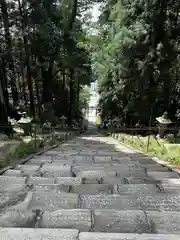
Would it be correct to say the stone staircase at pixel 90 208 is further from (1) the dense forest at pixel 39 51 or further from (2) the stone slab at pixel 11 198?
(1) the dense forest at pixel 39 51

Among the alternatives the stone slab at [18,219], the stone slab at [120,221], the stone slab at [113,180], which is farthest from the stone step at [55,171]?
the stone slab at [120,221]

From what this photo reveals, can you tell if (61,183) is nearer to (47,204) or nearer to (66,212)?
(47,204)

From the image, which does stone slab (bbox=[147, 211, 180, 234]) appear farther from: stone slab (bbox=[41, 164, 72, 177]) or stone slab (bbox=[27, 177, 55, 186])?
stone slab (bbox=[41, 164, 72, 177])

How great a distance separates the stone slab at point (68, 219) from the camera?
2.40 m

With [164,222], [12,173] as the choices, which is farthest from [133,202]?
[12,173]

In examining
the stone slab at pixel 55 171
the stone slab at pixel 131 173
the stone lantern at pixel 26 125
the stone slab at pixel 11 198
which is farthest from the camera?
the stone lantern at pixel 26 125

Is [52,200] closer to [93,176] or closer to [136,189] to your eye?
[136,189]

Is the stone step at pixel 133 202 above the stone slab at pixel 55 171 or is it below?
above

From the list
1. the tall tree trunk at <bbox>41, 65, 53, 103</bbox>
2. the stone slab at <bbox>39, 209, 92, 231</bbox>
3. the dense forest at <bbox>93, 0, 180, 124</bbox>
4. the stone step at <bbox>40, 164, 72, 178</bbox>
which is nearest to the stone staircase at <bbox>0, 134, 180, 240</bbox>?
the stone slab at <bbox>39, 209, 92, 231</bbox>

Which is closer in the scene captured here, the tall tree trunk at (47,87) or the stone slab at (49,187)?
the stone slab at (49,187)

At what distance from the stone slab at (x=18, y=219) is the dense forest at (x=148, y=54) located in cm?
1155

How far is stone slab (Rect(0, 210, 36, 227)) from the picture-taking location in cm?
244

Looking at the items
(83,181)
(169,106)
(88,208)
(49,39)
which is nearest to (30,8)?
(49,39)

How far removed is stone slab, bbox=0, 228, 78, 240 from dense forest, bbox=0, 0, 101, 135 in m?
8.38
